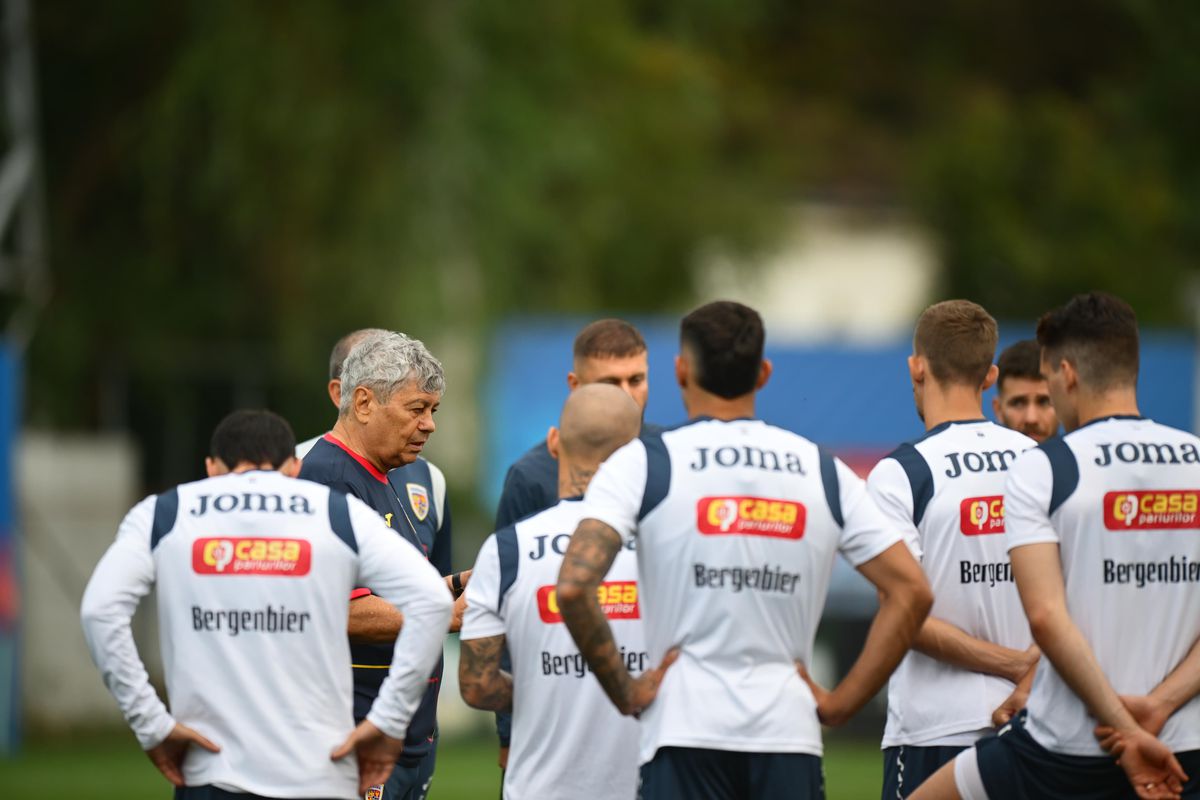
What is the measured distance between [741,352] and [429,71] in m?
13.1

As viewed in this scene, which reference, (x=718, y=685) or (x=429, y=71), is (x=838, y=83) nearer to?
(x=429, y=71)

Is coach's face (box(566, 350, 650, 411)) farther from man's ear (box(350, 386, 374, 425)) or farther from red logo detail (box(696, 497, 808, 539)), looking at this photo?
red logo detail (box(696, 497, 808, 539))

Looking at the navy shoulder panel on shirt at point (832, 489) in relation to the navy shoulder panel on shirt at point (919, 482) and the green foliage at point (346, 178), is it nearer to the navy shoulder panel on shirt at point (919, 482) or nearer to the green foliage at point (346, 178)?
the navy shoulder panel on shirt at point (919, 482)

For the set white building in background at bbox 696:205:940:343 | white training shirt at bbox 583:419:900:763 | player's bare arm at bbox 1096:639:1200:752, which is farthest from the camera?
white building in background at bbox 696:205:940:343

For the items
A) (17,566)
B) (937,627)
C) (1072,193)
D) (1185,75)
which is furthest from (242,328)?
(1185,75)

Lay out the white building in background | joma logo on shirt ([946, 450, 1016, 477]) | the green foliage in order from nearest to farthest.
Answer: joma logo on shirt ([946, 450, 1016, 477]), the green foliage, the white building in background

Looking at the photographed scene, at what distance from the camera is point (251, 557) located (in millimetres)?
5543

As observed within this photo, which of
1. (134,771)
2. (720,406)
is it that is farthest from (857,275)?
(720,406)

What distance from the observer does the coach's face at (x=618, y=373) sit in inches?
312

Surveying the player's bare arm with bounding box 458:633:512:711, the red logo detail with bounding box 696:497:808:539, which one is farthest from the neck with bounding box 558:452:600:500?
the red logo detail with bounding box 696:497:808:539

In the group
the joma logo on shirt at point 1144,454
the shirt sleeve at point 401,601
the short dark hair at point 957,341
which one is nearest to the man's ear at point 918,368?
the short dark hair at point 957,341

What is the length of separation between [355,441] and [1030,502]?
2643mm

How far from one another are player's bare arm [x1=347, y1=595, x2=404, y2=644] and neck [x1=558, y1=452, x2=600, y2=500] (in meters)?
0.89

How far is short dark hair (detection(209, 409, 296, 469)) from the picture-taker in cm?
574
